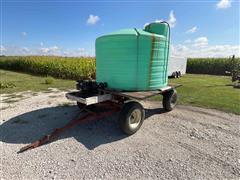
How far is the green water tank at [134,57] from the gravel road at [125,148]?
1.11 meters

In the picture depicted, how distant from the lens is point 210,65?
25.1 m

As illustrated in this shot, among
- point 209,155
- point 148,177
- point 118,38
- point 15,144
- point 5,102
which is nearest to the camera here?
point 148,177

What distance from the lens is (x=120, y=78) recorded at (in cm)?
384

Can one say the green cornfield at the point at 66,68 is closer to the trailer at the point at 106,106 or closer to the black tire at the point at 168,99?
the black tire at the point at 168,99

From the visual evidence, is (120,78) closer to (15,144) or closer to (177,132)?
(177,132)

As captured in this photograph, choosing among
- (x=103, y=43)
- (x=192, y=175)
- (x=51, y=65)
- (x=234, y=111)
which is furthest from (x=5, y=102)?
(x=51, y=65)

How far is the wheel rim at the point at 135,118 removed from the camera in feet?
12.1

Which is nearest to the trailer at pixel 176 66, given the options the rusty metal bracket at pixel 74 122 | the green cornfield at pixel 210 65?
the green cornfield at pixel 210 65

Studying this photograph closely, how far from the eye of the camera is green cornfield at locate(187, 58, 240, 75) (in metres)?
23.7

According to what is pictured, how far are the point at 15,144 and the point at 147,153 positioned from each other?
8.21 ft

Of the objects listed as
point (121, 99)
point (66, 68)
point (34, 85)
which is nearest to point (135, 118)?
point (121, 99)

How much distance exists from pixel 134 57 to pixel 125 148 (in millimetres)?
1871

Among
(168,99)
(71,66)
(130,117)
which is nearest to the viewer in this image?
(130,117)

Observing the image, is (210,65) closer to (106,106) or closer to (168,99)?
(168,99)
